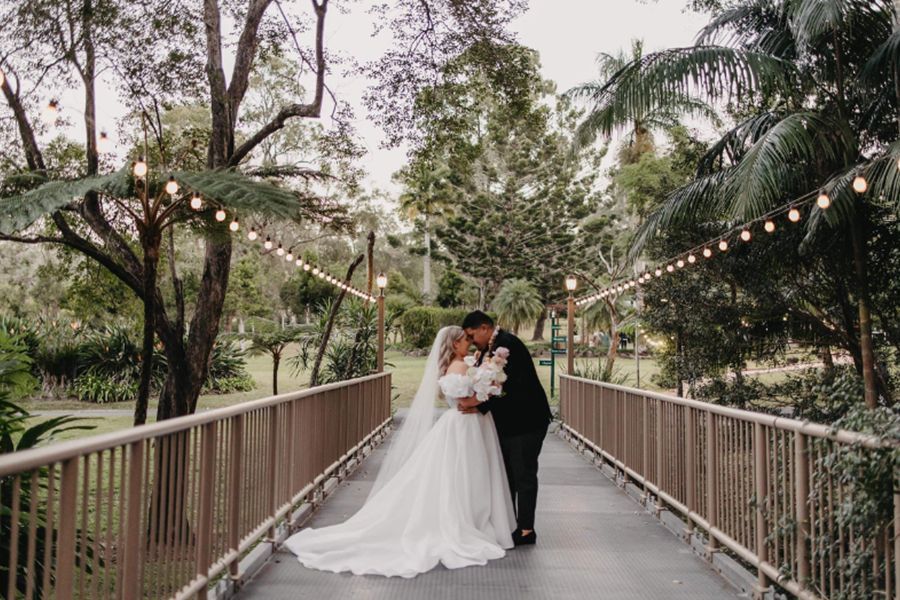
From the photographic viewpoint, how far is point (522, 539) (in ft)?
20.9

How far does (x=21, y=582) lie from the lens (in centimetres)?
495

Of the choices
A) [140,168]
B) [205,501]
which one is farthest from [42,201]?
[205,501]

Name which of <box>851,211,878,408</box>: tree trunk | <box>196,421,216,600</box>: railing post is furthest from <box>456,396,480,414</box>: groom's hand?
<box>851,211,878,408</box>: tree trunk

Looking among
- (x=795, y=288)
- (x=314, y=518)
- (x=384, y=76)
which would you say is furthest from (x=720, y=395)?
(x=314, y=518)

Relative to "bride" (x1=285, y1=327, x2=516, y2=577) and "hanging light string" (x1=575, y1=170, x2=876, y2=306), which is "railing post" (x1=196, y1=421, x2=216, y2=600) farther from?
"hanging light string" (x1=575, y1=170, x2=876, y2=306)

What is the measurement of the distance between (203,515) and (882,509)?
131 inches

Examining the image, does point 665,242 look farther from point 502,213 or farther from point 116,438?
point 502,213

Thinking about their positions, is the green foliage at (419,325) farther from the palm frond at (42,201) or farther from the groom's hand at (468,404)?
the groom's hand at (468,404)

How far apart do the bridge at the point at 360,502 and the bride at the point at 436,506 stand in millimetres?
185

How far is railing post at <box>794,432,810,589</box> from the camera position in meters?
4.30

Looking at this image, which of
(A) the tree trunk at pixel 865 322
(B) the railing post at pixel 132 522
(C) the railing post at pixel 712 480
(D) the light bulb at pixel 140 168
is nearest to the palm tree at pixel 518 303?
(A) the tree trunk at pixel 865 322

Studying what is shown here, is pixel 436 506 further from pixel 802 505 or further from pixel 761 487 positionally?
pixel 802 505

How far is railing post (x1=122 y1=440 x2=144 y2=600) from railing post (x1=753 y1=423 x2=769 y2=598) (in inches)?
133

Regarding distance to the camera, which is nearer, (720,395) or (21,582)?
(21,582)
